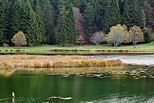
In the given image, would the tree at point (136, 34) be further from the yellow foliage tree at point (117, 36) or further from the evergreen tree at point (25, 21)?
the evergreen tree at point (25, 21)

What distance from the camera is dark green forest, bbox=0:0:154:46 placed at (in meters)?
96.0

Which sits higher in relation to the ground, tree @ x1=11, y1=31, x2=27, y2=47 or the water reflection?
tree @ x1=11, y1=31, x2=27, y2=47

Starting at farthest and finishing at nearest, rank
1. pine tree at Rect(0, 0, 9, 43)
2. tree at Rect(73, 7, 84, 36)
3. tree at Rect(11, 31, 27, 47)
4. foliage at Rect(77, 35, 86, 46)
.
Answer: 1. tree at Rect(73, 7, 84, 36)
2. foliage at Rect(77, 35, 86, 46)
3. pine tree at Rect(0, 0, 9, 43)
4. tree at Rect(11, 31, 27, 47)

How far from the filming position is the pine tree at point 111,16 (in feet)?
337

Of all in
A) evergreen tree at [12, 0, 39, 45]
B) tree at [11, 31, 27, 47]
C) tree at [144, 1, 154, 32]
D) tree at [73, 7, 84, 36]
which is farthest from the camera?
tree at [73, 7, 84, 36]

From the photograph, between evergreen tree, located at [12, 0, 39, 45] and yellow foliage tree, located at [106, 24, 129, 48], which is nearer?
yellow foliage tree, located at [106, 24, 129, 48]

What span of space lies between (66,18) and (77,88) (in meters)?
72.0

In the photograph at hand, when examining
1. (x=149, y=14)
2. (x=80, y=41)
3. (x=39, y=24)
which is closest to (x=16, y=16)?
(x=39, y=24)

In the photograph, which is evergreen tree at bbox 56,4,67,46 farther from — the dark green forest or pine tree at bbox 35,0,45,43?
pine tree at bbox 35,0,45,43

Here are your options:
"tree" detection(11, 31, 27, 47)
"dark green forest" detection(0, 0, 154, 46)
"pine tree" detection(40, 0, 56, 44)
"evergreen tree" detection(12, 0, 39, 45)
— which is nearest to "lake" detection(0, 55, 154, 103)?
"tree" detection(11, 31, 27, 47)

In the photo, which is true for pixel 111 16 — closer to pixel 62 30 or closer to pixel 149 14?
pixel 149 14

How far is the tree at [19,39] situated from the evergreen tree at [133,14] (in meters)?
32.7

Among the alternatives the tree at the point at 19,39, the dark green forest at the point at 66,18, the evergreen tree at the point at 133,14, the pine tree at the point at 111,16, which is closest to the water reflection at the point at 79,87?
the tree at the point at 19,39

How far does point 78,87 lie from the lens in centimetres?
3212
